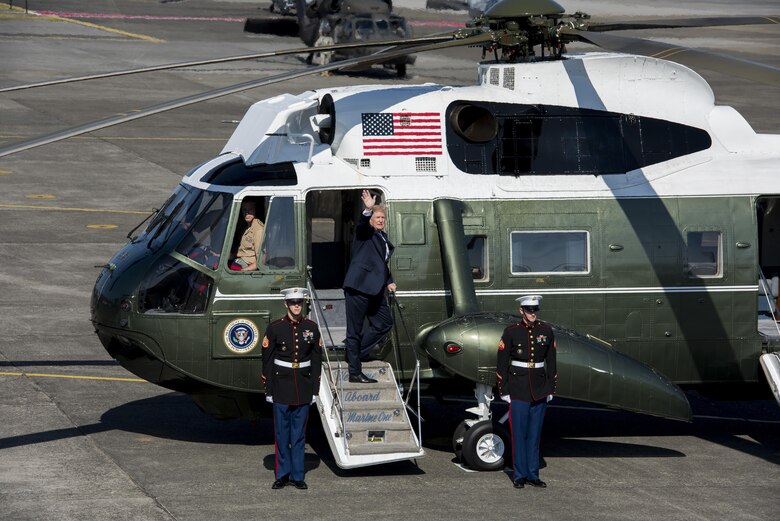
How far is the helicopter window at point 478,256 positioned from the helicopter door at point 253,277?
1.87m

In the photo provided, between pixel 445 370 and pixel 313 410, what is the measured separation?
1.73 m

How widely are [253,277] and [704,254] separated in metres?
5.05

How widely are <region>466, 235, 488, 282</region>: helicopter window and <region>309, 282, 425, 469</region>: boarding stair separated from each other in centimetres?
115

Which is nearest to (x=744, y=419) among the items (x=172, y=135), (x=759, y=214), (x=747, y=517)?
(x=759, y=214)

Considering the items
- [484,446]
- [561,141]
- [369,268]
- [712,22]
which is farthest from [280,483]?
[712,22]

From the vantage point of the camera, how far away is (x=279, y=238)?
44.6 ft

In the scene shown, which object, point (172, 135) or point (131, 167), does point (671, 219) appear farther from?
point (172, 135)

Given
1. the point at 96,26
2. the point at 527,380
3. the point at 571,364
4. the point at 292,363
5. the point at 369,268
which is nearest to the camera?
the point at 292,363

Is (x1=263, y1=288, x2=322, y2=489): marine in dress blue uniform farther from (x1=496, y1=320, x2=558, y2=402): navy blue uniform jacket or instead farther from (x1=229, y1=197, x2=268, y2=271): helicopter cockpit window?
(x1=496, y1=320, x2=558, y2=402): navy blue uniform jacket

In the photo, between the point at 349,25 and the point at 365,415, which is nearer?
the point at 365,415

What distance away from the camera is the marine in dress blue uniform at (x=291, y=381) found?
41.2 feet

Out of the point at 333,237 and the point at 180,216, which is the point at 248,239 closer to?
the point at 180,216

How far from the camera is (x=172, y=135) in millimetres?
36719

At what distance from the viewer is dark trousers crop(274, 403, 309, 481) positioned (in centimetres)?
1254
